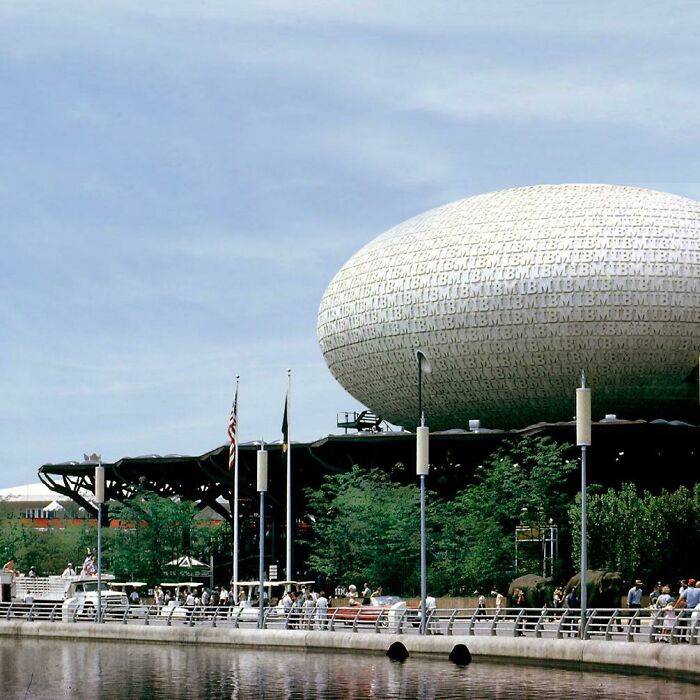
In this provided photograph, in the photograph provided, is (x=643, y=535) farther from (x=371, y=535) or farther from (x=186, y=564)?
(x=186, y=564)

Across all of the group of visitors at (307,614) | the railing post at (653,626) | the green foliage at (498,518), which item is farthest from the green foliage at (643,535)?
the railing post at (653,626)

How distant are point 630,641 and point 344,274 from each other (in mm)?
59884

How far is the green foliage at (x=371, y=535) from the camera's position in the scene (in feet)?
284

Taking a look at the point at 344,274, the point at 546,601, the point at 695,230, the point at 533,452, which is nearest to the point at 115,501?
the point at 344,274

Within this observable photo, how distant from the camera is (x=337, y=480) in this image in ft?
307

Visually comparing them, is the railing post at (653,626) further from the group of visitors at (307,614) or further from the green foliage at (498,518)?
the green foliage at (498,518)

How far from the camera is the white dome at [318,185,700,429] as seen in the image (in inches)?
3573

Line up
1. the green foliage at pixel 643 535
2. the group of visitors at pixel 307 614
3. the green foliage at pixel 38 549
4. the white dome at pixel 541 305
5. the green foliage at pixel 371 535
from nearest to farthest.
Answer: the group of visitors at pixel 307 614, the green foliage at pixel 643 535, the green foliage at pixel 371 535, the white dome at pixel 541 305, the green foliage at pixel 38 549

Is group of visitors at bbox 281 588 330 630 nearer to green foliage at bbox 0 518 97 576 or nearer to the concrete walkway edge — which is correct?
the concrete walkway edge

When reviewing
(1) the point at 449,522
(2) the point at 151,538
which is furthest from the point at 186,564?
(1) the point at 449,522

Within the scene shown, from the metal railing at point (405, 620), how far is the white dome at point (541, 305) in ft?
70.5

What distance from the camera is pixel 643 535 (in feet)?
248

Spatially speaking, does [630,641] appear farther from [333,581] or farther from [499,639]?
[333,581]

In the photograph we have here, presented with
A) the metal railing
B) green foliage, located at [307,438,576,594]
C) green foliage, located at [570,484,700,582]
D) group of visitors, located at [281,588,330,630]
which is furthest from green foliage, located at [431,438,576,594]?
group of visitors, located at [281,588,330,630]
